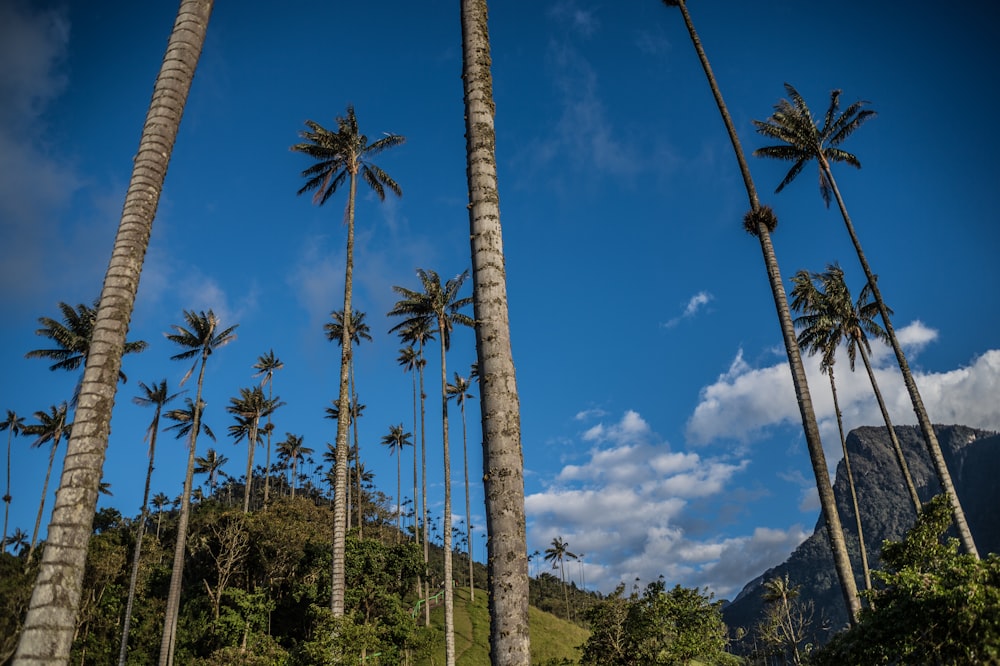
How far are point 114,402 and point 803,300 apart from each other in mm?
38823

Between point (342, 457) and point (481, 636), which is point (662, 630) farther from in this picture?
point (481, 636)

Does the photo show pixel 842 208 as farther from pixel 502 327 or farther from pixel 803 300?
pixel 502 327

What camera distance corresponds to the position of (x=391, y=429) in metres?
71.4

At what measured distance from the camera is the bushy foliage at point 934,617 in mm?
8609

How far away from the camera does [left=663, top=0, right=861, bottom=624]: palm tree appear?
1473 centimetres

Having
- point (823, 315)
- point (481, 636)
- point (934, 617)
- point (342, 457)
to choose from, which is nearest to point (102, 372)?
point (934, 617)

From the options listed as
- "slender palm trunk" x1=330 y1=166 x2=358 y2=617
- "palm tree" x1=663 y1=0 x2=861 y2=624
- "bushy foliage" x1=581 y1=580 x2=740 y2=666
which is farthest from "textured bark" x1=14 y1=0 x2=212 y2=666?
"bushy foliage" x1=581 y1=580 x2=740 y2=666

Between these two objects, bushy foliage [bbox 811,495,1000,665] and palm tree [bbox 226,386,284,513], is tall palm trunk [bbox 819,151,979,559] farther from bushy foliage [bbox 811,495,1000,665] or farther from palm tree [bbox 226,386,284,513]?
palm tree [bbox 226,386,284,513]

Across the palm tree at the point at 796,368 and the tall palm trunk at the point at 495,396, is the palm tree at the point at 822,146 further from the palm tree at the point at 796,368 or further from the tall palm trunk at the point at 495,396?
the tall palm trunk at the point at 495,396

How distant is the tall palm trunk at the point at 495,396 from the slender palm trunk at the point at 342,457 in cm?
1909

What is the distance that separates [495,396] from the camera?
5.07 m

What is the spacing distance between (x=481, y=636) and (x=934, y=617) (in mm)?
49943

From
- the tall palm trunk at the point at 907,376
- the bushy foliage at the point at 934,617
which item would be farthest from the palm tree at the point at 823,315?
the bushy foliage at the point at 934,617

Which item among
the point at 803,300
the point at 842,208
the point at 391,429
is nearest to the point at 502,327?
the point at 842,208
